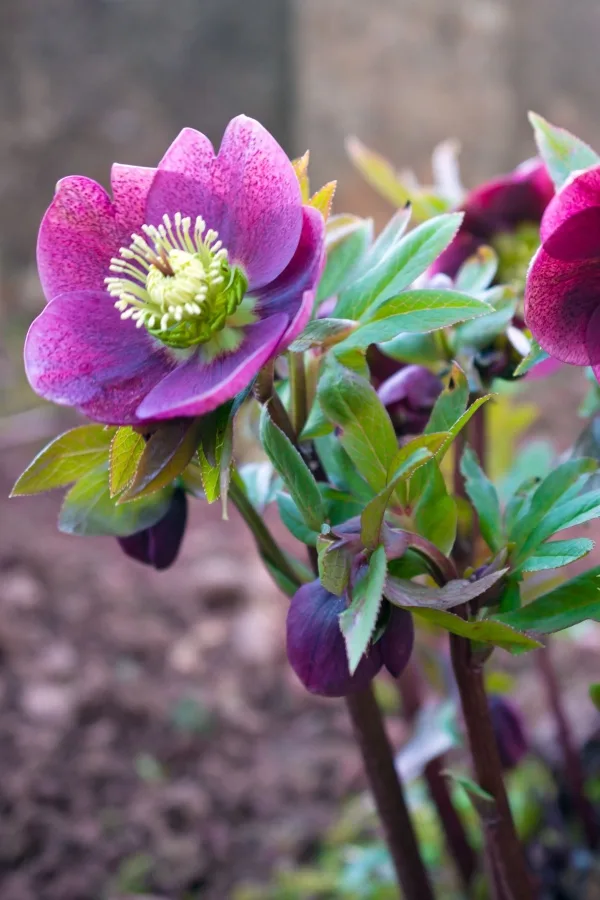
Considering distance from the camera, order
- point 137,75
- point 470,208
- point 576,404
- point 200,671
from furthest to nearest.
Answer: point 137,75 → point 576,404 → point 200,671 → point 470,208

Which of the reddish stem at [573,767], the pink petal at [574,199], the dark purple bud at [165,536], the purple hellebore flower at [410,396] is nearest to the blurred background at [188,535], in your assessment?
the reddish stem at [573,767]

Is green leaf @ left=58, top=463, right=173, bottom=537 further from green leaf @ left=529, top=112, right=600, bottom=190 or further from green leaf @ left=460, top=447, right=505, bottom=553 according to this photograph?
green leaf @ left=529, top=112, right=600, bottom=190

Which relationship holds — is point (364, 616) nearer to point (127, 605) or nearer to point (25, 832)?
point (25, 832)

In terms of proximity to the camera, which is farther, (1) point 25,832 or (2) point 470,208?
(1) point 25,832

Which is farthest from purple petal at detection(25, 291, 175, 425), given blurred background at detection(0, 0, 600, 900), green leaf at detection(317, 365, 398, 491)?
blurred background at detection(0, 0, 600, 900)

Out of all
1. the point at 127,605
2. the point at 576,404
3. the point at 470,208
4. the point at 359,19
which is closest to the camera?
the point at 470,208

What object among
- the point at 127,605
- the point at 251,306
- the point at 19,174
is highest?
the point at 19,174

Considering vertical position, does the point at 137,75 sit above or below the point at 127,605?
above

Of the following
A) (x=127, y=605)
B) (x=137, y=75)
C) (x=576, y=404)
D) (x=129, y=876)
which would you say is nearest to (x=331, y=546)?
(x=129, y=876)

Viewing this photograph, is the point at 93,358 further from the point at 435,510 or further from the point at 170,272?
the point at 435,510

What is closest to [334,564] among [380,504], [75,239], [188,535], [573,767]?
[380,504]
